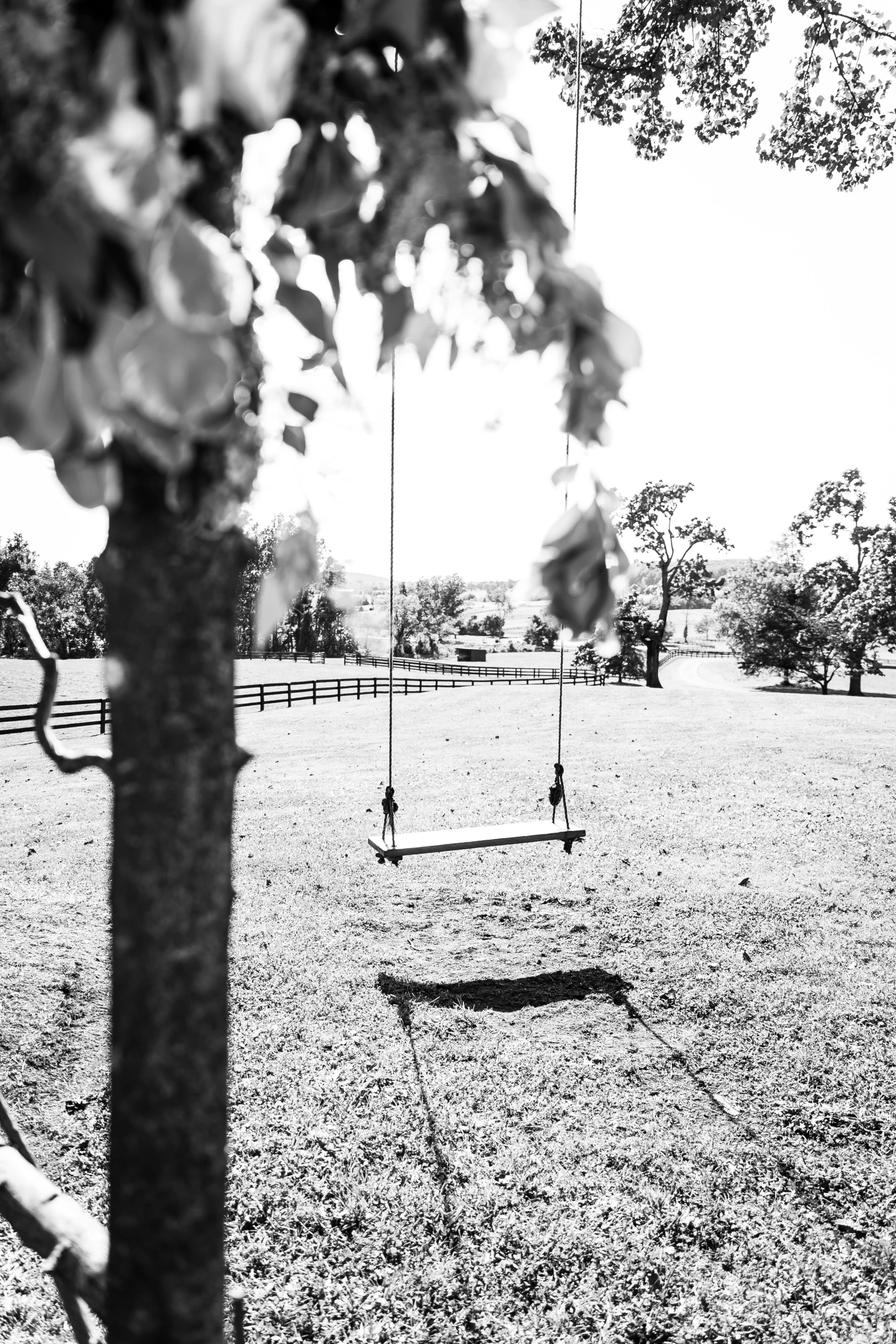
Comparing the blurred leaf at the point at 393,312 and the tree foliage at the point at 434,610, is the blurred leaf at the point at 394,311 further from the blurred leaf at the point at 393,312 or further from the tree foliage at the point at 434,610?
the tree foliage at the point at 434,610

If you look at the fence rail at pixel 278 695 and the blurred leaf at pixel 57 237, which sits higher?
the blurred leaf at pixel 57 237

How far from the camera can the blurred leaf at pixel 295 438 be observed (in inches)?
48.0

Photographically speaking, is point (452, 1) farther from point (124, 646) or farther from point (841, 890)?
point (841, 890)

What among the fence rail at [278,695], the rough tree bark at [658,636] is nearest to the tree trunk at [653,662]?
the rough tree bark at [658,636]

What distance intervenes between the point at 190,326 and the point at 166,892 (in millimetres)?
705

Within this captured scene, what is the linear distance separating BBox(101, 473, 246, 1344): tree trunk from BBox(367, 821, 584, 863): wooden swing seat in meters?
5.11

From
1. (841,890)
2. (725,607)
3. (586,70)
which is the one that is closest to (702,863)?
(841,890)

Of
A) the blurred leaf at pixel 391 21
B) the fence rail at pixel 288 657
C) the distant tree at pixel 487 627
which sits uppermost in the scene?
the distant tree at pixel 487 627

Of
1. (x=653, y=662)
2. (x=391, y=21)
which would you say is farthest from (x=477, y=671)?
(x=391, y=21)

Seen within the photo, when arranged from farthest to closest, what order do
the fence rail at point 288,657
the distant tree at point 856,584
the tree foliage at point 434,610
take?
the tree foliage at point 434,610
the fence rail at point 288,657
the distant tree at point 856,584

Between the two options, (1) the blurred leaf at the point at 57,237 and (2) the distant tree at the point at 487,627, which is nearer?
(1) the blurred leaf at the point at 57,237

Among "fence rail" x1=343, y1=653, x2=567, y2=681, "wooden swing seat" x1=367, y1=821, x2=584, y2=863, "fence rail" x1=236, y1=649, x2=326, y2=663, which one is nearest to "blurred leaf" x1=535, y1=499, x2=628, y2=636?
"wooden swing seat" x1=367, y1=821, x2=584, y2=863

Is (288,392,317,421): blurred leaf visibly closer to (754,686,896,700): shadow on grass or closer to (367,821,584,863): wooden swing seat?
(367,821,584,863): wooden swing seat

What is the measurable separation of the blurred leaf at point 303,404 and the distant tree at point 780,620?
42205 millimetres
